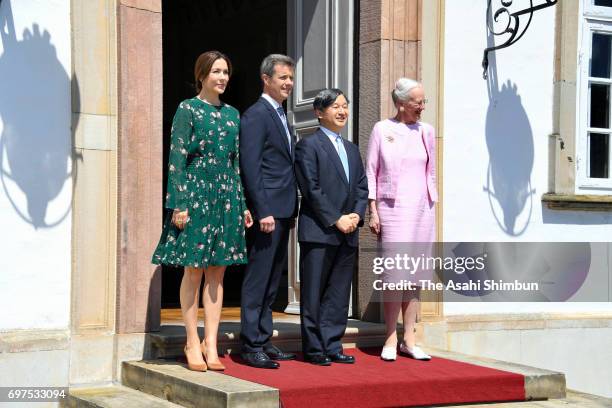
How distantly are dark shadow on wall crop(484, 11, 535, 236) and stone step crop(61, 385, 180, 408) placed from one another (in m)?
3.26

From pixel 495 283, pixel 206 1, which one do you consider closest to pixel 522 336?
pixel 495 283

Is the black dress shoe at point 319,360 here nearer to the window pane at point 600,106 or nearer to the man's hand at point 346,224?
the man's hand at point 346,224

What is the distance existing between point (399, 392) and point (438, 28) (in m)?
3.08

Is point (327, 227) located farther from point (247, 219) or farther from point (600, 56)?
point (600, 56)

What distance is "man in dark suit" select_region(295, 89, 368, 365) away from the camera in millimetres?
6273

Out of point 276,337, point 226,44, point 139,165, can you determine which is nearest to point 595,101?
point 276,337

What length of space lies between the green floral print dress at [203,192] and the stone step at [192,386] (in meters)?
0.62

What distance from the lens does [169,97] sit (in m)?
13.1

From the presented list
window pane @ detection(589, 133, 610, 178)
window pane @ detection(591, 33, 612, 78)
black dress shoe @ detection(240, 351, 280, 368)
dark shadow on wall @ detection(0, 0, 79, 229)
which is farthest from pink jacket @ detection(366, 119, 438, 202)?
window pane @ detection(591, 33, 612, 78)

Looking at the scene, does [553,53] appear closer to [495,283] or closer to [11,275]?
[495,283]

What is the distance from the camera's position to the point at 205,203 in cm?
593

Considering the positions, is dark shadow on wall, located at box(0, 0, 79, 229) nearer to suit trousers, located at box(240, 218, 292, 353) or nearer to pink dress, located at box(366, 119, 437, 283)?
suit trousers, located at box(240, 218, 292, 353)

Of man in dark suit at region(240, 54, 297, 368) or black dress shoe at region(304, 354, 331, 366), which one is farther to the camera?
black dress shoe at region(304, 354, 331, 366)

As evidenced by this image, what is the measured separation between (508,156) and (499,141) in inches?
5.7
